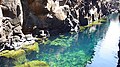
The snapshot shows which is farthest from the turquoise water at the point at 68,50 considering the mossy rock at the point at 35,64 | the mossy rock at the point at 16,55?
the mossy rock at the point at 16,55

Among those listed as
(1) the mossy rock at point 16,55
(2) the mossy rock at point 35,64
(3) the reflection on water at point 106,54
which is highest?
(2) the mossy rock at point 35,64

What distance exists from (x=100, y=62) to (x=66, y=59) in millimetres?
8143

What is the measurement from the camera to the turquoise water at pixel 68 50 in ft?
189

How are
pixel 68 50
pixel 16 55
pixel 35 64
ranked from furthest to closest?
pixel 68 50
pixel 16 55
pixel 35 64

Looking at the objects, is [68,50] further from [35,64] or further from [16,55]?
[35,64]

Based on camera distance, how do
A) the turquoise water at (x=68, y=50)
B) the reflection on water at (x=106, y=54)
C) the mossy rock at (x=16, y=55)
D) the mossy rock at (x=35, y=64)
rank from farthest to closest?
the reflection on water at (x=106, y=54) → the turquoise water at (x=68, y=50) → the mossy rock at (x=16, y=55) → the mossy rock at (x=35, y=64)

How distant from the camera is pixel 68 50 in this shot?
69.0m

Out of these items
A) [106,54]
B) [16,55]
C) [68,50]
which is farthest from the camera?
[68,50]

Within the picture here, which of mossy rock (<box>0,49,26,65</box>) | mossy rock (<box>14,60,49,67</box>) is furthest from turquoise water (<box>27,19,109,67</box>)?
mossy rock (<box>0,49,26,65</box>)

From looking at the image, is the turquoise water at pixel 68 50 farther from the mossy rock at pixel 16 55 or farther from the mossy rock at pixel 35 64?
the mossy rock at pixel 16 55

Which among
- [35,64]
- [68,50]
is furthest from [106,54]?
[35,64]

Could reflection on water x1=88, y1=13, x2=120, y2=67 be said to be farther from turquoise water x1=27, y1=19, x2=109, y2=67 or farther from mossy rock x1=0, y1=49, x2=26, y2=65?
mossy rock x1=0, y1=49, x2=26, y2=65

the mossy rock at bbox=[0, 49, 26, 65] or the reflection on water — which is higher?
the mossy rock at bbox=[0, 49, 26, 65]

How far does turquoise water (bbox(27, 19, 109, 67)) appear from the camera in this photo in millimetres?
57656
